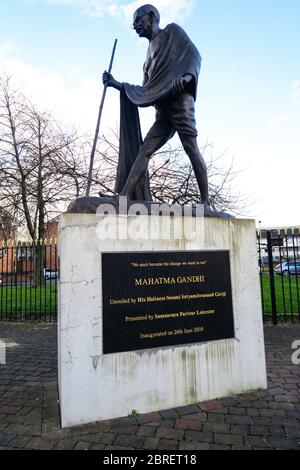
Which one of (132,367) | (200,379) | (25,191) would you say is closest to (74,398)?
(132,367)

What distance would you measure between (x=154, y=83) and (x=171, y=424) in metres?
3.89

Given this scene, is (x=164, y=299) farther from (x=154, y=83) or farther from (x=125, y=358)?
(x=154, y=83)

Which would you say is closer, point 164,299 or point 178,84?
point 164,299

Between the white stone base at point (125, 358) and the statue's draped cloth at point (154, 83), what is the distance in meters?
1.16

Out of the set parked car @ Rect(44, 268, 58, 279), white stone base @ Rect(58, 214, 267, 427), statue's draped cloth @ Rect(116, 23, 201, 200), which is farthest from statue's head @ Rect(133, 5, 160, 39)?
parked car @ Rect(44, 268, 58, 279)

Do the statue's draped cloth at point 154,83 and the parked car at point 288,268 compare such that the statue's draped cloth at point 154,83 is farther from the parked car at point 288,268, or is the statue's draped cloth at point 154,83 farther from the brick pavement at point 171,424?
the parked car at point 288,268

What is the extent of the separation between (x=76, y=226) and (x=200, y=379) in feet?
7.03

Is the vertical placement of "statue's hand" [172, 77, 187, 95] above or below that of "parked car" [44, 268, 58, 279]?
above


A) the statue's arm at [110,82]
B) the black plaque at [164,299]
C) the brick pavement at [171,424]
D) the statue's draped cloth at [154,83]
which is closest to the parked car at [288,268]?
the brick pavement at [171,424]

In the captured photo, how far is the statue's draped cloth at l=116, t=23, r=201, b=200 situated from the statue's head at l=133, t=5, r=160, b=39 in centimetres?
15

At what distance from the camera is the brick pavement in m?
2.79

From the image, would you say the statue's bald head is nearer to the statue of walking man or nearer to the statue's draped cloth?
the statue of walking man

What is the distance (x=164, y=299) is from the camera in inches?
144

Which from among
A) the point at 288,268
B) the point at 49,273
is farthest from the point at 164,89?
the point at 49,273
